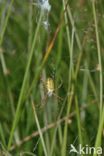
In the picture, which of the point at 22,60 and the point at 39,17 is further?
the point at 22,60

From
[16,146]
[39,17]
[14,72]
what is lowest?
[16,146]

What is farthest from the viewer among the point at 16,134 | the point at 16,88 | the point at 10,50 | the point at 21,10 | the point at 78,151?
the point at 21,10

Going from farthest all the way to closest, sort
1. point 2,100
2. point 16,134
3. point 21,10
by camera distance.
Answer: point 21,10 < point 2,100 < point 16,134

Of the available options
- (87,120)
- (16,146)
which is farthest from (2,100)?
(16,146)

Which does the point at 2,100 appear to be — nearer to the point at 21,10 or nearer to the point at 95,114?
the point at 95,114

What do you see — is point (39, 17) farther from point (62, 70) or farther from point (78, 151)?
point (62, 70)

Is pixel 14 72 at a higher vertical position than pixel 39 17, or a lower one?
lower
